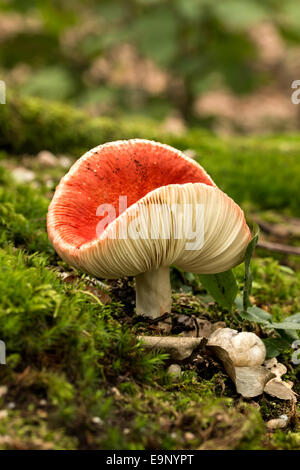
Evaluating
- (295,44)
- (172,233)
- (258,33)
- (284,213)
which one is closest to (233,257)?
(172,233)

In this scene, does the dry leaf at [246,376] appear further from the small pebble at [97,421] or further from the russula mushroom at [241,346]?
the small pebble at [97,421]

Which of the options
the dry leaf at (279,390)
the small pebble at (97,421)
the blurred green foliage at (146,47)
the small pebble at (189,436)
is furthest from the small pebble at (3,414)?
the blurred green foliage at (146,47)

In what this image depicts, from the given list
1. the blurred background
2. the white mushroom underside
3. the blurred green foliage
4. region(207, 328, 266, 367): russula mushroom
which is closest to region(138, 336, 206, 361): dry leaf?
region(207, 328, 266, 367): russula mushroom

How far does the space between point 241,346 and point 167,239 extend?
63 centimetres

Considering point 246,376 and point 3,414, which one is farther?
point 246,376

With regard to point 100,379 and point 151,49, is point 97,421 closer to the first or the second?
point 100,379

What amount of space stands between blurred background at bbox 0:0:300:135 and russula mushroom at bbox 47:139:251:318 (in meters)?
7.59

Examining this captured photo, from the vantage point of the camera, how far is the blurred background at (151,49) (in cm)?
991

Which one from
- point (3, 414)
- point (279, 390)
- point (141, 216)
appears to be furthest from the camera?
point (279, 390)

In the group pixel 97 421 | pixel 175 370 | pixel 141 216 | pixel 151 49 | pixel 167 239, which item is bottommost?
pixel 175 370

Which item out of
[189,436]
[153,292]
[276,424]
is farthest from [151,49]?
[189,436]

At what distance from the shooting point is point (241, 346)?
85.0 inches

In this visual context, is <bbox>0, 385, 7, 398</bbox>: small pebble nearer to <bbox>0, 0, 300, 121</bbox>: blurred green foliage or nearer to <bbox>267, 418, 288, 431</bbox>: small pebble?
<bbox>267, 418, 288, 431</bbox>: small pebble
